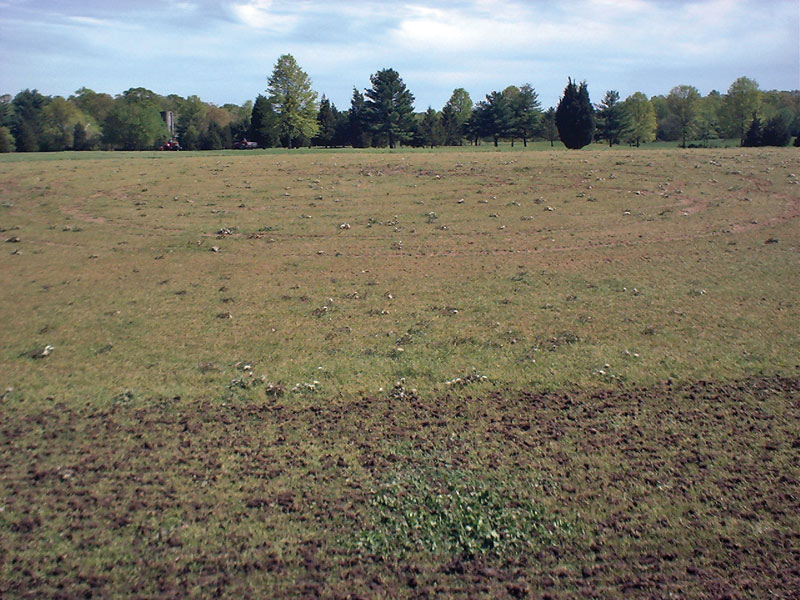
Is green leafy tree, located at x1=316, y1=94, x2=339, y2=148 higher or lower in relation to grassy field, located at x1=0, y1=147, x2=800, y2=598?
higher

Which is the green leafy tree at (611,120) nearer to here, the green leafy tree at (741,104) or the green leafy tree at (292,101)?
the green leafy tree at (741,104)

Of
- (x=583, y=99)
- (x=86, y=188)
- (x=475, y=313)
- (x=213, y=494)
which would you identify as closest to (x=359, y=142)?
(x=583, y=99)

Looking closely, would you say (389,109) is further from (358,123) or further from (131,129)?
(131,129)

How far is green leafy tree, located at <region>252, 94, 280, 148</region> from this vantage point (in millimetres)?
79562

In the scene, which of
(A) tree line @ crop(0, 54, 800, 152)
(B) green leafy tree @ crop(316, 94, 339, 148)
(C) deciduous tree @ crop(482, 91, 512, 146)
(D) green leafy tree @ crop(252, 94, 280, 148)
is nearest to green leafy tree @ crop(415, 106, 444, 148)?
(A) tree line @ crop(0, 54, 800, 152)

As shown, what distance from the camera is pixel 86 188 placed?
27.3 m

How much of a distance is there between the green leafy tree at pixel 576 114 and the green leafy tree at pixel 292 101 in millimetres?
38916

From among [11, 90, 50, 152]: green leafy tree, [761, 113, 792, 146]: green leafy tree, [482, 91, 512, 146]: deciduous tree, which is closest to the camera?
[761, 113, 792, 146]: green leafy tree

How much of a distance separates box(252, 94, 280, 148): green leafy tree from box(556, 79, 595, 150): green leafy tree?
40976 mm

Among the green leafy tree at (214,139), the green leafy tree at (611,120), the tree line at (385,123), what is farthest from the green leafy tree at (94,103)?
the green leafy tree at (611,120)

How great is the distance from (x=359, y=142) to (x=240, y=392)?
76.7m

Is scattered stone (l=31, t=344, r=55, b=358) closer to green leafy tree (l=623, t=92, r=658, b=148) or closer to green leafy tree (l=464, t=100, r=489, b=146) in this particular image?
green leafy tree (l=464, t=100, r=489, b=146)

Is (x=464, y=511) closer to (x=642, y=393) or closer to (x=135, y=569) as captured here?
(x=135, y=569)

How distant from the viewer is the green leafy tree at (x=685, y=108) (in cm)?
9544
